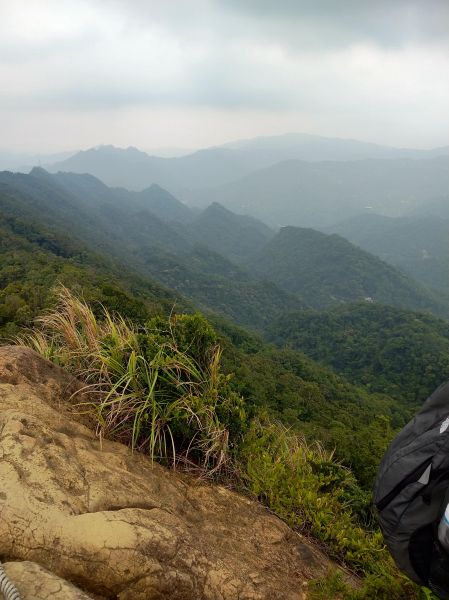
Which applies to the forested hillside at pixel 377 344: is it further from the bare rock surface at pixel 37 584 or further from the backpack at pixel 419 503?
the bare rock surface at pixel 37 584

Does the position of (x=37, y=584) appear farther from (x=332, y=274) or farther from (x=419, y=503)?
(x=332, y=274)

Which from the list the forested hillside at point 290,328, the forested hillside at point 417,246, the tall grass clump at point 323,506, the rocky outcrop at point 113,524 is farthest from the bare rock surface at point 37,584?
the forested hillside at point 417,246

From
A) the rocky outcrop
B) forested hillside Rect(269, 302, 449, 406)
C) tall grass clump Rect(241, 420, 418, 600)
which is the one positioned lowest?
forested hillside Rect(269, 302, 449, 406)

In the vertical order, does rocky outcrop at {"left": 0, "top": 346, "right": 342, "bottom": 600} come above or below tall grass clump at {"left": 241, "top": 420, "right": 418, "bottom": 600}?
above

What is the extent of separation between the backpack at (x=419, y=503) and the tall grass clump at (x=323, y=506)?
0.68 m

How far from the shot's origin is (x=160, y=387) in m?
3.05

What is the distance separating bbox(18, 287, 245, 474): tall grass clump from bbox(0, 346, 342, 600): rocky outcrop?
0.18 m

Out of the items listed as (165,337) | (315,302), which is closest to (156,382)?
(165,337)

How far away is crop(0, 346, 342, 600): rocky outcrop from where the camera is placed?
5.44 feet

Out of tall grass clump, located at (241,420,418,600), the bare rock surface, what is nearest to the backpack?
tall grass clump, located at (241,420,418,600)

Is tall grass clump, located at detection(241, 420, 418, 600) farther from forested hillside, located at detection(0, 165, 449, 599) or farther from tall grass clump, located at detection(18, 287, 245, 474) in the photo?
tall grass clump, located at detection(18, 287, 245, 474)

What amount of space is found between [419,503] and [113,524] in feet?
4.30

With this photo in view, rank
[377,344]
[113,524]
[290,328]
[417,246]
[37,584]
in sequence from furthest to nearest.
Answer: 1. [417,246]
2. [290,328]
3. [377,344]
4. [113,524]
5. [37,584]

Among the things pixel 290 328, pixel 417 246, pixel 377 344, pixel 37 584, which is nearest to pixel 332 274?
pixel 290 328
